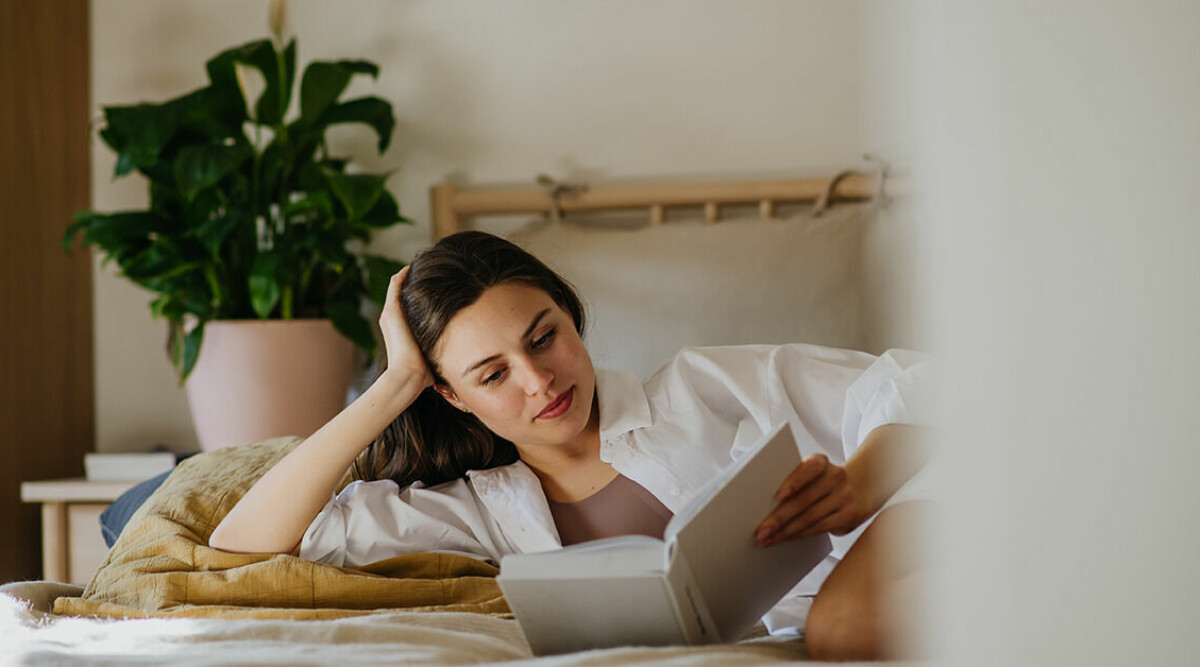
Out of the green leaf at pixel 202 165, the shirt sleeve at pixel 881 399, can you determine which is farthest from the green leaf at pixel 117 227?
the shirt sleeve at pixel 881 399

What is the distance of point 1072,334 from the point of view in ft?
0.85

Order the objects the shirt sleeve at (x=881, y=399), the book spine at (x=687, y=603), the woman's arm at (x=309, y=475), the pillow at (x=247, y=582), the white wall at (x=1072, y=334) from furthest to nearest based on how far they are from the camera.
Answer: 1. the woman's arm at (x=309, y=475)
2. the pillow at (x=247, y=582)
3. the shirt sleeve at (x=881, y=399)
4. the book spine at (x=687, y=603)
5. the white wall at (x=1072, y=334)

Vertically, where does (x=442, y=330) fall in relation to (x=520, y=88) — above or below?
below

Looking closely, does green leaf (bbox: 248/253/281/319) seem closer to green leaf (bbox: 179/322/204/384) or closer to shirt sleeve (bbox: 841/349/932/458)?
green leaf (bbox: 179/322/204/384)

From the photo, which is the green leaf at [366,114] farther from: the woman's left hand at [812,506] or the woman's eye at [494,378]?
the woman's left hand at [812,506]

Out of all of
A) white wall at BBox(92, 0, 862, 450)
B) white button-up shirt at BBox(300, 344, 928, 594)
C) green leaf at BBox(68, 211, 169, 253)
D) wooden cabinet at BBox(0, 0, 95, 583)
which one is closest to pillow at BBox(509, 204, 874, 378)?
white wall at BBox(92, 0, 862, 450)

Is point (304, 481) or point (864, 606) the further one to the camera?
point (304, 481)

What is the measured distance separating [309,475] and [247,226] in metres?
0.90

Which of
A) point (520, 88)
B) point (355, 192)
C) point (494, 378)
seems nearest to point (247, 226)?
point (355, 192)

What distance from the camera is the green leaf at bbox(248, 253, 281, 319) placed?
176 centimetres

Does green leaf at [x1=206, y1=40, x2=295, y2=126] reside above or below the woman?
above

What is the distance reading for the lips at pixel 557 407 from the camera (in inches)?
41.6

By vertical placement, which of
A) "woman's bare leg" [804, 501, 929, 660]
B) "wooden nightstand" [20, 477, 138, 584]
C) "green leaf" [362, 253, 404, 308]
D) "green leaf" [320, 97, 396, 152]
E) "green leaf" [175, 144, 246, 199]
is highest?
"green leaf" [320, 97, 396, 152]

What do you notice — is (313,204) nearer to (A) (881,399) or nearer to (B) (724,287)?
(B) (724,287)
